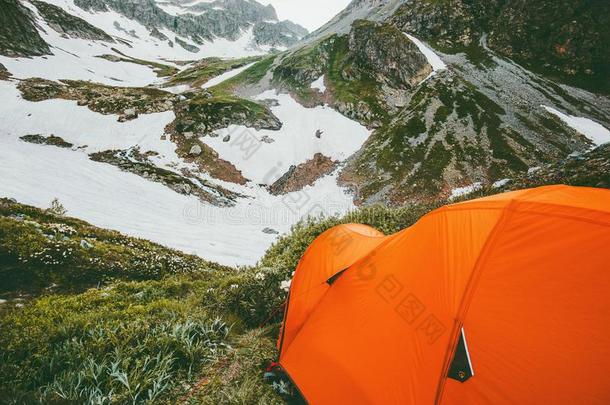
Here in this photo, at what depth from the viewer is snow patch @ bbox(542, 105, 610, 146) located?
122 ft

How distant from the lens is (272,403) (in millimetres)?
4094

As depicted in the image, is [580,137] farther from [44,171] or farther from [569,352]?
[44,171]


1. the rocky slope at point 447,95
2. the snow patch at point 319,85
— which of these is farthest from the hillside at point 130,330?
the snow patch at point 319,85

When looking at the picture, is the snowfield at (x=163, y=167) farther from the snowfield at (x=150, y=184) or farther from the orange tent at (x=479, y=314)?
the orange tent at (x=479, y=314)

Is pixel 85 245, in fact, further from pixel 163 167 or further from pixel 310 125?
pixel 310 125

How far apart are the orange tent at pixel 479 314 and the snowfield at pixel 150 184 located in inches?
412

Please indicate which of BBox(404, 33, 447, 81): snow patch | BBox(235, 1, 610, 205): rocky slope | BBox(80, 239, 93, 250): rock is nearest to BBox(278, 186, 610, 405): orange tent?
BBox(80, 239, 93, 250): rock

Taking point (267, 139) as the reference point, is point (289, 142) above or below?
above

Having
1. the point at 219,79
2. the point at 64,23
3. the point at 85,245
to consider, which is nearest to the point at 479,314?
the point at 85,245

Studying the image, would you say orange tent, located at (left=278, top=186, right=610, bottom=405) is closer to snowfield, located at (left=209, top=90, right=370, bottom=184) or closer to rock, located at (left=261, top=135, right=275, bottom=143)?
snowfield, located at (left=209, top=90, right=370, bottom=184)

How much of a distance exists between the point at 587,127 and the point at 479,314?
51.9 meters

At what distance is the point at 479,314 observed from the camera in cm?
336

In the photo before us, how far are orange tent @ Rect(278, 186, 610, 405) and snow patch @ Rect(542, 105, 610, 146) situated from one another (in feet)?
154

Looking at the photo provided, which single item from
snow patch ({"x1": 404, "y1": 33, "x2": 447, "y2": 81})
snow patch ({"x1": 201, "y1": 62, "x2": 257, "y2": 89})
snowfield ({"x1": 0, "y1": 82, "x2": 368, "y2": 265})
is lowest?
snowfield ({"x1": 0, "y1": 82, "x2": 368, "y2": 265})
